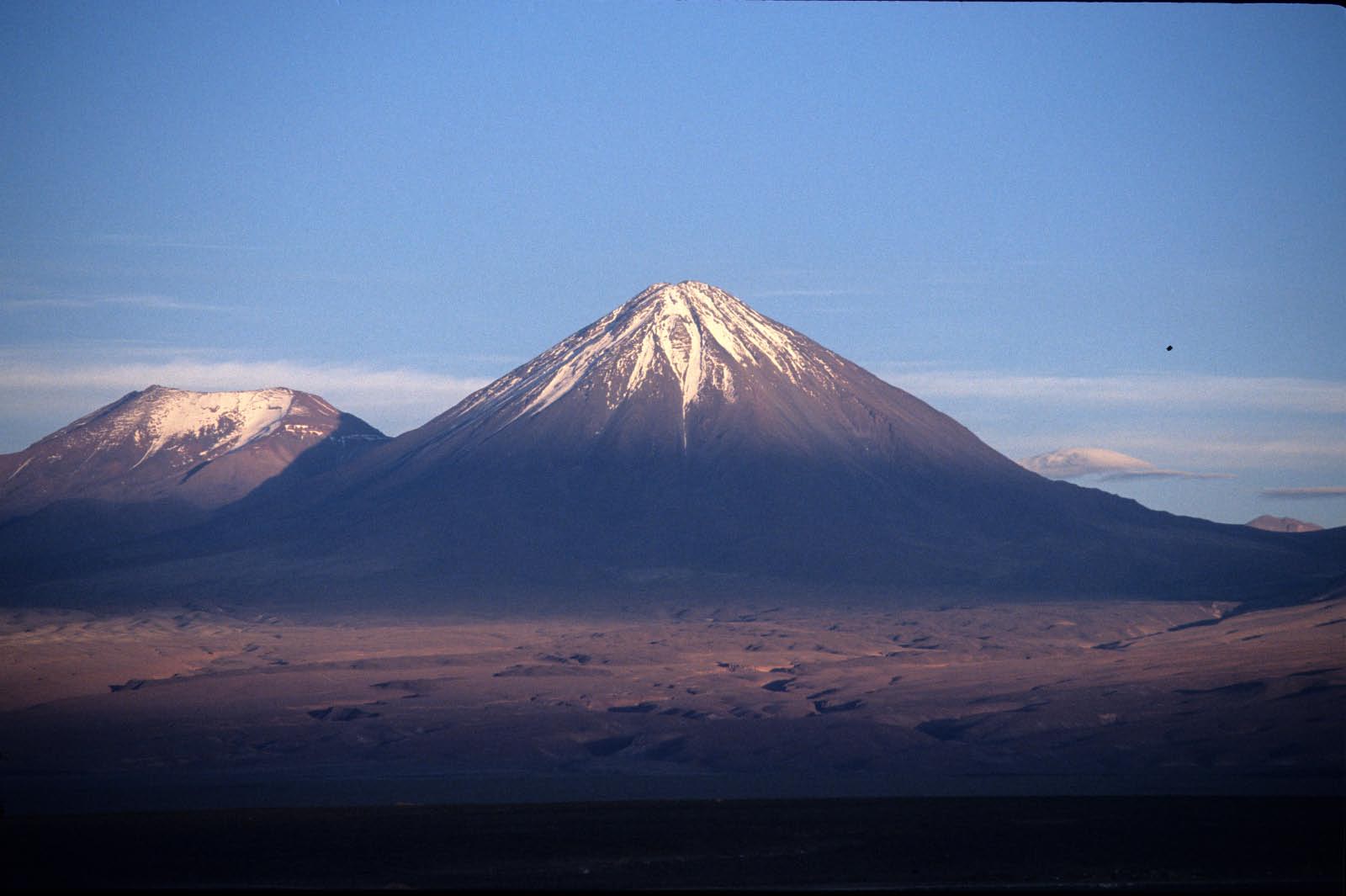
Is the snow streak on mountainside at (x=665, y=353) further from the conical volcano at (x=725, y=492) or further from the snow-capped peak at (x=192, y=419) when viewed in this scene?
the snow-capped peak at (x=192, y=419)

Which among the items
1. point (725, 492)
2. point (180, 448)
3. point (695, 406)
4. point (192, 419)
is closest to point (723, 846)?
point (725, 492)

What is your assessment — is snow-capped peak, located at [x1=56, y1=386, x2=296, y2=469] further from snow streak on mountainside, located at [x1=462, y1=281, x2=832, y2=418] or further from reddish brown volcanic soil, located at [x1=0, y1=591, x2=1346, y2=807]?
reddish brown volcanic soil, located at [x1=0, y1=591, x2=1346, y2=807]

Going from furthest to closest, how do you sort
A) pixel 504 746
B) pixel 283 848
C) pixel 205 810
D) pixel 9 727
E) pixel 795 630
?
pixel 795 630
pixel 9 727
pixel 504 746
pixel 205 810
pixel 283 848

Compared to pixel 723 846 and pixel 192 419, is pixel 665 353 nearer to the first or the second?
pixel 192 419

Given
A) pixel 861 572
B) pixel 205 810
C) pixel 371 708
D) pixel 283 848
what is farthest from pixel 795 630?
pixel 283 848

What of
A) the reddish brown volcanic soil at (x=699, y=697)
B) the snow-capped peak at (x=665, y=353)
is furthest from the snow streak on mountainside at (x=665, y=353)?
the reddish brown volcanic soil at (x=699, y=697)

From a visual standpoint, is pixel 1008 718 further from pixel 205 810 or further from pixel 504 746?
pixel 205 810

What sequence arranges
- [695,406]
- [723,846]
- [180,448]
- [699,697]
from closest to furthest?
[723,846] < [699,697] < [695,406] < [180,448]
